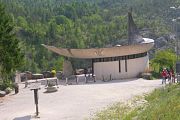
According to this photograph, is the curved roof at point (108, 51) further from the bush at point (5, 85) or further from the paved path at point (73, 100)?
the bush at point (5, 85)

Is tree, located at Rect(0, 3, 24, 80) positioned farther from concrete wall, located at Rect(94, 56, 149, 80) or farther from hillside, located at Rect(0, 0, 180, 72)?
hillside, located at Rect(0, 0, 180, 72)

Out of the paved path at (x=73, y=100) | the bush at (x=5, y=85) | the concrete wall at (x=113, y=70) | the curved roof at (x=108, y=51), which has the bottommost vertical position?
the paved path at (x=73, y=100)

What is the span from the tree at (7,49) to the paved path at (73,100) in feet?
7.09

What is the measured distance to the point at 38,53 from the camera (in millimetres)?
116125

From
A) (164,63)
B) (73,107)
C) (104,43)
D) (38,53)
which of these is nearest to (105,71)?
(73,107)

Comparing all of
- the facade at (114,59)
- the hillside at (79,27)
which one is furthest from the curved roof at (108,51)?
the hillside at (79,27)

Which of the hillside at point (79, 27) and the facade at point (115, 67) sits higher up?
the hillside at point (79, 27)

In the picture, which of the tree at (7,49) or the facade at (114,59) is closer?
the tree at (7,49)

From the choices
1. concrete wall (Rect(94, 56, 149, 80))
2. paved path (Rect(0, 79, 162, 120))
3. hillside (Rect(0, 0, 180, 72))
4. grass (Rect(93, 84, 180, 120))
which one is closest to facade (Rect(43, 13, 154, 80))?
concrete wall (Rect(94, 56, 149, 80))

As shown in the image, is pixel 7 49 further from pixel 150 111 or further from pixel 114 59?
pixel 150 111

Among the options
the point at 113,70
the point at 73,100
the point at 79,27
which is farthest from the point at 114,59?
the point at 79,27

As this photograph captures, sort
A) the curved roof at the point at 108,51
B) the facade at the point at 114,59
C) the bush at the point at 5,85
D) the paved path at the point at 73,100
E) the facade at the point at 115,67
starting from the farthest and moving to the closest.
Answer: the facade at the point at 115,67 → the facade at the point at 114,59 → the curved roof at the point at 108,51 → the bush at the point at 5,85 → the paved path at the point at 73,100

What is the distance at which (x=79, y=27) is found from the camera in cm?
15012

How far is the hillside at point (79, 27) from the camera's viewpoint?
11725 centimetres
